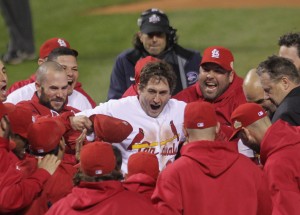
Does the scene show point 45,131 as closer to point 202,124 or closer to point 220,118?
point 202,124

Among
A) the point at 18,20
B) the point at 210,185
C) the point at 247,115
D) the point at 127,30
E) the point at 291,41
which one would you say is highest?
the point at 247,115

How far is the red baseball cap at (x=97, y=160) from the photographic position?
5.26 meters

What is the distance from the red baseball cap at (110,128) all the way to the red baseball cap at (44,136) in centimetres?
60

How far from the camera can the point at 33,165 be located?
5836mm

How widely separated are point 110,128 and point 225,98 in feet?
4.42

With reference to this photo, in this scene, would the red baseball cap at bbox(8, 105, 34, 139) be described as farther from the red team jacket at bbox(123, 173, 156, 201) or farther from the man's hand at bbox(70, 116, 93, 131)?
the red team jacket at bbox(123, 173, 156, 201)

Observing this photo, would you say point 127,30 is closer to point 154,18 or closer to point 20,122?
point 154,18

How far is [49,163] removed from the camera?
5855 millimetres

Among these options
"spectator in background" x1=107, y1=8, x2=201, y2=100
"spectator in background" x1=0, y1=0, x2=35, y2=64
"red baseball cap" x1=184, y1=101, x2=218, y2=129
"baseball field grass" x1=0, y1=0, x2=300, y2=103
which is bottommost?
"baseball field grass" x1=0, y1=0, x2=300, y2=103

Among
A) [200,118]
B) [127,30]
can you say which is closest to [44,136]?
[200,118]

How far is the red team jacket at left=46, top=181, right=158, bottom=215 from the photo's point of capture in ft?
17.1

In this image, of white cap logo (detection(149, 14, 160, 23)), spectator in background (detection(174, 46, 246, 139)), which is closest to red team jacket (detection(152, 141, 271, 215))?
spectator in background (detection(174, 46, 246, 139))

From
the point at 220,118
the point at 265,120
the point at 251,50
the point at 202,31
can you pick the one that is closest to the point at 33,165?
the point at 265,120

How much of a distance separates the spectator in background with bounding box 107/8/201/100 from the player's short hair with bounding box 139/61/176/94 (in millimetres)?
2119
